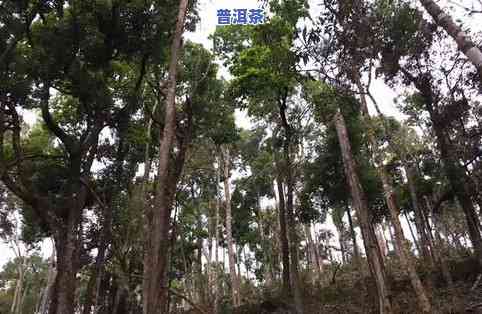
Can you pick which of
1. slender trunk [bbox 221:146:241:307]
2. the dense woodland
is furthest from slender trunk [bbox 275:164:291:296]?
slender trunk [bbox 221:146:241:307]

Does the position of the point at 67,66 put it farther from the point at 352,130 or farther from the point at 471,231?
the point at 471,231

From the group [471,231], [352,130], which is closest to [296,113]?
[352,130]

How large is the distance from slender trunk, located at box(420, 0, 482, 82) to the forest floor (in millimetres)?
6443

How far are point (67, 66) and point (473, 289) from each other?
13625mm

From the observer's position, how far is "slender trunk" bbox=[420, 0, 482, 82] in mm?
6297

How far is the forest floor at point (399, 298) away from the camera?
35.1 feet

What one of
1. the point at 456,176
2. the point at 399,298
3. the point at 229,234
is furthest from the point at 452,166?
the point at 229,234

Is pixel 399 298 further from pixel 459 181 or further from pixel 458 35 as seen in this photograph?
pixel 458 35

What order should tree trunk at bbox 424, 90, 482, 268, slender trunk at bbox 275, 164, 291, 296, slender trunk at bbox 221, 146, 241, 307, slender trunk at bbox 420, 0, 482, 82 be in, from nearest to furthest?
slender trunk at bbox 420, 0, 482, 82 → tree trunk at bbox 424, 90, 482, 268 → slender trunk at bbox 275, 164, 291, 296 → slender trunk at bbox 221, 146, 241, 307

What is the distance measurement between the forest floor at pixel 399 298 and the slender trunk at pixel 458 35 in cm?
644

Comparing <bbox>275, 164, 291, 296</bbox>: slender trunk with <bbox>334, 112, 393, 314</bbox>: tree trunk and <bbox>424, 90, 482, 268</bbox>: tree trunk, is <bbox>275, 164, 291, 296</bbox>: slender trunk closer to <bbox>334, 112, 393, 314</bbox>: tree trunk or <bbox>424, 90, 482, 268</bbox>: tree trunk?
<bbox>334, 112, 393, 314</bbox>: tree trunk

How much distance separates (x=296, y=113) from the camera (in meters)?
15.1

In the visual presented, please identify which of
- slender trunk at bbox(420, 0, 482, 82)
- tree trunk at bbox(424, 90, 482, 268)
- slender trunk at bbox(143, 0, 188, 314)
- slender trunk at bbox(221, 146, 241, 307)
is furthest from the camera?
slender trunk at bbox(221, 146, 241, 307)

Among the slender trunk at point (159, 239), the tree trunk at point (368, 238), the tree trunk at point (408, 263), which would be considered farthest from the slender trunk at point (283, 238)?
the slender trunk at point (159, 239)
